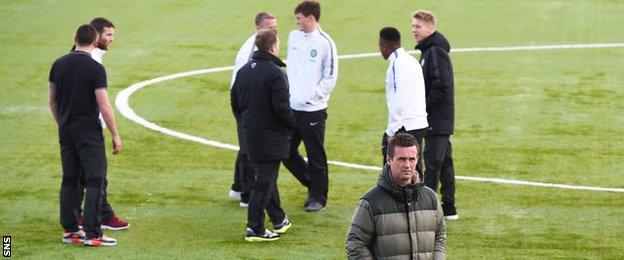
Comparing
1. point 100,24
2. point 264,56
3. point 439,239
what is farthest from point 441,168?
point 439,239

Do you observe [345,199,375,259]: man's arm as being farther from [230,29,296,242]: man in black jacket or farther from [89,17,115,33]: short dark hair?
[89,17,115,33]: short dark hair

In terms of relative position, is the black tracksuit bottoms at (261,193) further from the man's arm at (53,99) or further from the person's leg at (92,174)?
the man's arm at (53,99)

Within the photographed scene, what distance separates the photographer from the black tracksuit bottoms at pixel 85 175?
13562mm

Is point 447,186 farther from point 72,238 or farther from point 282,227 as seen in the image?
point 72,238

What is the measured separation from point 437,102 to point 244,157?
2.30 m

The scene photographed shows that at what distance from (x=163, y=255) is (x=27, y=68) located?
11000 mm

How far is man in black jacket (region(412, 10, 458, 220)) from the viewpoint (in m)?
14.5

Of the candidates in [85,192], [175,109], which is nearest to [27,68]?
[175,109]

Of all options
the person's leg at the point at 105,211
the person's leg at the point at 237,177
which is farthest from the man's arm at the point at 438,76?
the person's leg at the point at 105,211

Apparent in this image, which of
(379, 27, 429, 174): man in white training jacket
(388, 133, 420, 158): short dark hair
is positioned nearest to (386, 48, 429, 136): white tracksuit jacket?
(379, 27, 429, 174): man in white training jacket

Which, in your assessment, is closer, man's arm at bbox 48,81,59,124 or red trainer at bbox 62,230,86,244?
man's arm at bbox 48,81,59,124

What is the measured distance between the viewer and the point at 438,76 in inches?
574

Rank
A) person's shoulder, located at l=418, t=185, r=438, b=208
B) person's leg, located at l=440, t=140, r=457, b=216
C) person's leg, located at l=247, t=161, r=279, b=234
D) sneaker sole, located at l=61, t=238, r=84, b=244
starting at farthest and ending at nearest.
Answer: person's leg, located at l=440, t=140, r=457, b=216 < person's leg, located at l=247, t=161, r=279, b=234 < sneaker sole, located at l=61, t=238, r=84, b=244 < person's shoulder, located at l=418, t=185, r=438, b=208

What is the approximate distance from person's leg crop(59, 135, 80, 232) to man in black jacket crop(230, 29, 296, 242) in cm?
170
